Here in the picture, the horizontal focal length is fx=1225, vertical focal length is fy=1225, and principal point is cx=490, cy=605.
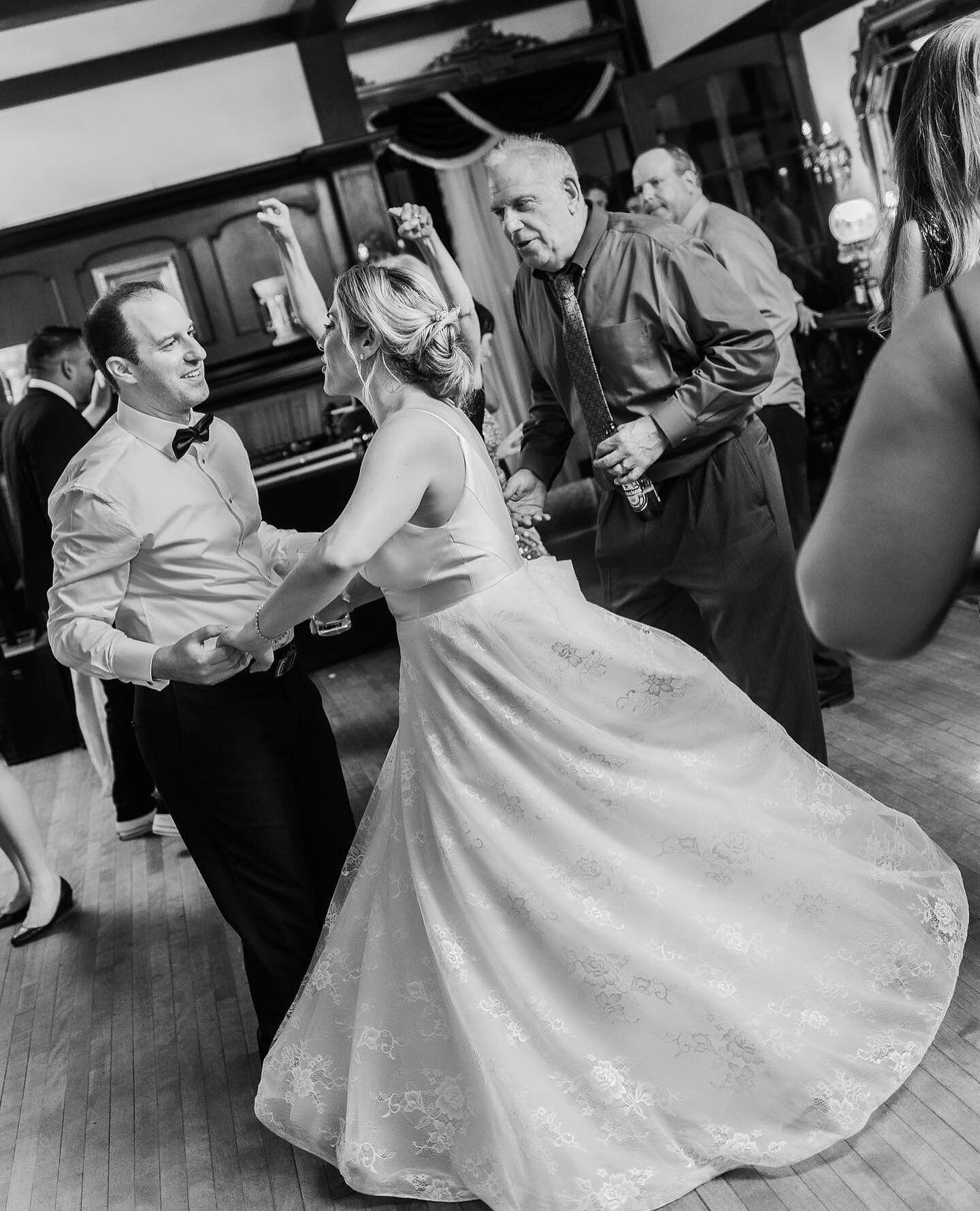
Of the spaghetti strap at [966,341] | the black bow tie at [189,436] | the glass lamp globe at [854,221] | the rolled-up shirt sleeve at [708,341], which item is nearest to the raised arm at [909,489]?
the spaghetti strap at [966,341]

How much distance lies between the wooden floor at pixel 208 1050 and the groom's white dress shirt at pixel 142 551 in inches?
39.1

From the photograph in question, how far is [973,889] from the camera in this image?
8.45 ft

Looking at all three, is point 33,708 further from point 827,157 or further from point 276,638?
point 827,157

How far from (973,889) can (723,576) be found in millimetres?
874

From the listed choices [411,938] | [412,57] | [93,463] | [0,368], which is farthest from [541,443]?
[412,57]

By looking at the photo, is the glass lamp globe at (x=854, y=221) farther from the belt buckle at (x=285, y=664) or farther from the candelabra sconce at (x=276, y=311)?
the belt buckle at (x=285, y=664)

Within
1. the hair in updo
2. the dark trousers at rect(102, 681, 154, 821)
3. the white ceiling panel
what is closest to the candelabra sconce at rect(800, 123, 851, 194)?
the white ceiling panel

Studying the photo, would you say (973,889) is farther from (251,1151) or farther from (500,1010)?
(251,1151)

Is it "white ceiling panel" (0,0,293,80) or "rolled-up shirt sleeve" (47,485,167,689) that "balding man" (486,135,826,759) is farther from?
"white ceiling panel" (0,0,293,80)

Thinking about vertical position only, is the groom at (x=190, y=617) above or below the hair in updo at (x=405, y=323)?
below

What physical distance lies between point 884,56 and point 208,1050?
529cm

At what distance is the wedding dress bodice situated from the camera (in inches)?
83.4

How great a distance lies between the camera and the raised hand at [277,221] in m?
2.55

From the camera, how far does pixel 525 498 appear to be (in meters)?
2.93
